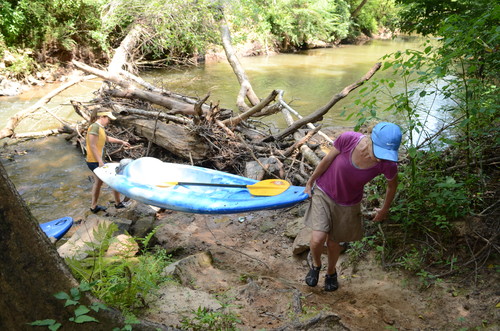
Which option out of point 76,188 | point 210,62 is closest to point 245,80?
point 76,188

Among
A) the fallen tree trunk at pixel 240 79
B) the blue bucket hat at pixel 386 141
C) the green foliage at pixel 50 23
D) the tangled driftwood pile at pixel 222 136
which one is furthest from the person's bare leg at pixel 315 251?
the green foliage at pixel 50 23

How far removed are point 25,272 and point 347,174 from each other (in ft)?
7.48

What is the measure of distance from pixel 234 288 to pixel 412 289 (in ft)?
5.06

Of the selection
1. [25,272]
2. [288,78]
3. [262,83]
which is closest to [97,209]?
[25,272]

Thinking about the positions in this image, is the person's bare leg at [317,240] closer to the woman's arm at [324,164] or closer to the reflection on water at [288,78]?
the woman's arm at [324,164]

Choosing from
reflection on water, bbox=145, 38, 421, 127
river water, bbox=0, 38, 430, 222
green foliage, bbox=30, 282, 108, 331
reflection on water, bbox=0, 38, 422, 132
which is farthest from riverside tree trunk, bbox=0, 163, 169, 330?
reflection on water, bbox=145, 38, 421, 127

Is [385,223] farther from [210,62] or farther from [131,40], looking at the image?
[210,62]

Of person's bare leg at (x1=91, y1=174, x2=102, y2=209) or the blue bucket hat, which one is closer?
the blue bucket hat

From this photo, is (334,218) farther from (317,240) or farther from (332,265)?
(332,265)

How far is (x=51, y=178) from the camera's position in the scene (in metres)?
6.68

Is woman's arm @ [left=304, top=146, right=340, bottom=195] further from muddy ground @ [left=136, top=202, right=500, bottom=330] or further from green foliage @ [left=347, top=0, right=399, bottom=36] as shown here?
green foliage @ [left=347, top=0, right=399, bottom=36]

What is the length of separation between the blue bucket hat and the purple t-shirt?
0.13m

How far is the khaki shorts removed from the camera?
10.4ft

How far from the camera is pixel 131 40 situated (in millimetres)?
11664
